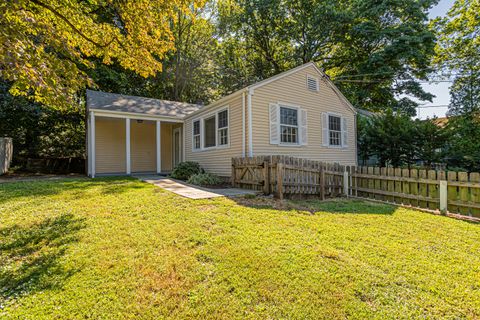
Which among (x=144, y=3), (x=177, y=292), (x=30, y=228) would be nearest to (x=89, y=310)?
(x=177, y=292)

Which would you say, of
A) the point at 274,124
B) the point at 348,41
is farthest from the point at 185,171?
the point at 348,41

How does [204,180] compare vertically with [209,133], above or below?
below

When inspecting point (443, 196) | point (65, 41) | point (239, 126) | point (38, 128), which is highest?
point (65, 41)

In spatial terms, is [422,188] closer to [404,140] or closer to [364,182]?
[364,182]

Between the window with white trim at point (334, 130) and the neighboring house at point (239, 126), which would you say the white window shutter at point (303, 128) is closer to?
the neighboring house at point (239, 126)

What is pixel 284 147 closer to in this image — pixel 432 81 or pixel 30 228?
pixel 30 228

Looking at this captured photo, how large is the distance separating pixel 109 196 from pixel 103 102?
8047 mm

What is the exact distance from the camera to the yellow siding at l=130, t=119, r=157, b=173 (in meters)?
14.0

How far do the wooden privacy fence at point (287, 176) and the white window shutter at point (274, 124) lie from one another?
1790mm

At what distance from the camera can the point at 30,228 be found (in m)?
3.67

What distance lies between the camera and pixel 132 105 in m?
12.9

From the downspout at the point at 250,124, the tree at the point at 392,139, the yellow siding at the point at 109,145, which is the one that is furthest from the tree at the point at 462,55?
the yellow siding at the point at 109,145

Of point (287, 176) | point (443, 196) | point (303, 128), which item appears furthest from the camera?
point (303, 128)

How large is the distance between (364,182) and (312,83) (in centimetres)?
523
